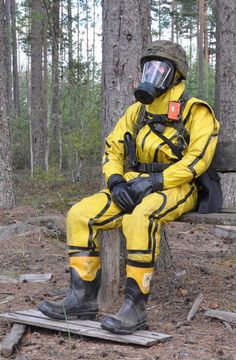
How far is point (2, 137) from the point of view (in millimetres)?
10664

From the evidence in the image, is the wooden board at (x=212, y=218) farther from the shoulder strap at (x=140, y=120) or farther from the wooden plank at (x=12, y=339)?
the wooden plank at (x=12, y=339)

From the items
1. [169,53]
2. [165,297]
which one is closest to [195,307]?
[165,297]

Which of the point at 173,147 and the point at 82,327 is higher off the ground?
the point at 173,147

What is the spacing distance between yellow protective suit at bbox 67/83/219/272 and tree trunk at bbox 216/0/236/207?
642 centimetres

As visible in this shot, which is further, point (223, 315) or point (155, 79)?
point (155, 79)

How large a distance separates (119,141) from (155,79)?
0.56 meters

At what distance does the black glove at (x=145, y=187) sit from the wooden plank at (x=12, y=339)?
1196mm

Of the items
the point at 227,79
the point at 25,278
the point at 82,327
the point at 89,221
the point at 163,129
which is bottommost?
the point at 25,278

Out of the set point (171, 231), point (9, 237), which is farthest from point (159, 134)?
point (171, 231)

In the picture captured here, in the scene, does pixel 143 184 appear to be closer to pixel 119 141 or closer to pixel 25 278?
pixel 119 141

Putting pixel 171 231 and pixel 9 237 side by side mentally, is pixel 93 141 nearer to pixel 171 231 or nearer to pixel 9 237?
pixel 171 231

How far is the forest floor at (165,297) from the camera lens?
3.59m

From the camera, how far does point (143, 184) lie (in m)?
4.13

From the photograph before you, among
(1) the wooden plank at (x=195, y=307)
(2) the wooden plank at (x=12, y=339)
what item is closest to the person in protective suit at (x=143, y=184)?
(2) the wooden plank at (x=12, y=339)
